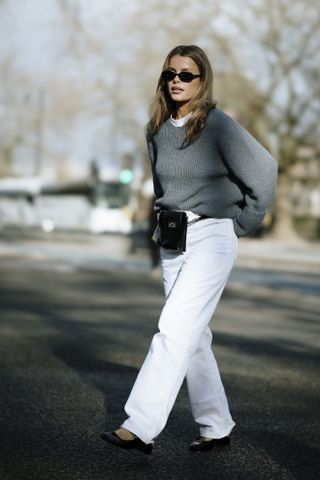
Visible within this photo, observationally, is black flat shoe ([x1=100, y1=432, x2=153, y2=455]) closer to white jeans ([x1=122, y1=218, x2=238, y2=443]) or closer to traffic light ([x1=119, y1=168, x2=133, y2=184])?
white jeans ([x1=122, y1=218, x2=238, y2=443])

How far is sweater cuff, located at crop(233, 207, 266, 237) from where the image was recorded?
15.3 ft

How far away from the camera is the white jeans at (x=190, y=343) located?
444 centimetres

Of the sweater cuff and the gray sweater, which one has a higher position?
the gray sweater

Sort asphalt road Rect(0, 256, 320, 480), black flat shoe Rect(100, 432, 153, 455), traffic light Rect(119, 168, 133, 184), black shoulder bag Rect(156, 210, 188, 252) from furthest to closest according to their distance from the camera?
1. traffic light Rect(119, 168, 133, 184)
2. black shoulder bag Rect(156, 210, 188, 252)
3. asphalt road Rect(0, 256, 320, 480)
4. black flat shoe Rect(100, 432, 153, 455)

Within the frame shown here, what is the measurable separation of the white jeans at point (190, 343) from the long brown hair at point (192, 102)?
0.43 metres

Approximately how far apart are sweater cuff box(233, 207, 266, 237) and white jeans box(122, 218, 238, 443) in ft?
0.14

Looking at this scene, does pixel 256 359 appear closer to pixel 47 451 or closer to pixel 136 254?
pixel 47 451

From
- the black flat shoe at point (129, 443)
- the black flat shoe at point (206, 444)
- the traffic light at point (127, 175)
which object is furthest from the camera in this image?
the traffic light at point (127, 175)

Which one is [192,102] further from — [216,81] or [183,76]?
[216,81]

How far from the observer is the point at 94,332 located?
380 inches

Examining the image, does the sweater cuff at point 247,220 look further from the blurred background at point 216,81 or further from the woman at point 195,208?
the blurred background at point 216,81

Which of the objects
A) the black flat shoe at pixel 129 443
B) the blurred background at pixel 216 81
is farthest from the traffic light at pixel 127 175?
the black flat shoe at pixel 129 443

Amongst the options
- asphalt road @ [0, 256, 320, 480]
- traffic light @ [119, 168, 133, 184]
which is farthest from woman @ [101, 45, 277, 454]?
traffic light @ [119, 168, 133, 184]

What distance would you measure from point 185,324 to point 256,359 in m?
3.71
